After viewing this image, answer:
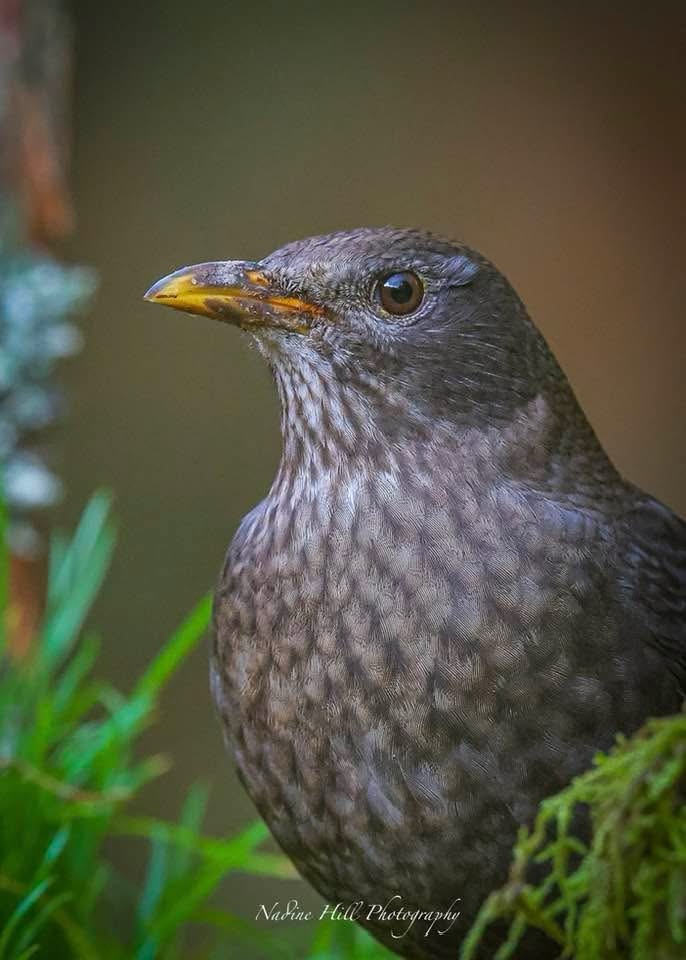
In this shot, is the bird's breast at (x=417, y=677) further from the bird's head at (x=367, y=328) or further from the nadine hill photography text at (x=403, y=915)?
the bird's head at (x=367, y=328)

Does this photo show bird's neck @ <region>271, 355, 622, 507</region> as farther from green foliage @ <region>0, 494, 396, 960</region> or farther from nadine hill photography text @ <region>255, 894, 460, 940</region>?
green foliage @ <region>0, 494, 396, 960</region>

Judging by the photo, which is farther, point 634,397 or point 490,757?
point 634,397

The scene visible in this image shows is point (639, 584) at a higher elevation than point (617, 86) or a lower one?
lower

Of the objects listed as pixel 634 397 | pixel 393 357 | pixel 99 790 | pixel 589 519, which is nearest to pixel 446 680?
pixel 589 519

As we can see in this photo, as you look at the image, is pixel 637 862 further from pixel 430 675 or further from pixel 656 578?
pixel 656 578

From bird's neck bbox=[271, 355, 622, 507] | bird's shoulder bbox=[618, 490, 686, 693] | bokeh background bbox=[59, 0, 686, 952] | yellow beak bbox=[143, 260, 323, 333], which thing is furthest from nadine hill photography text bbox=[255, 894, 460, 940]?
bokeh background bbox=[59, 0, 686, 952]

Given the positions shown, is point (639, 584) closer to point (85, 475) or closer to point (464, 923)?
point (464, 923)

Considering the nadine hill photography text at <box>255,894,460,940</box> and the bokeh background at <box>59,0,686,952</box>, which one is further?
the bokeh background at <box>59,0,686,952</box>
